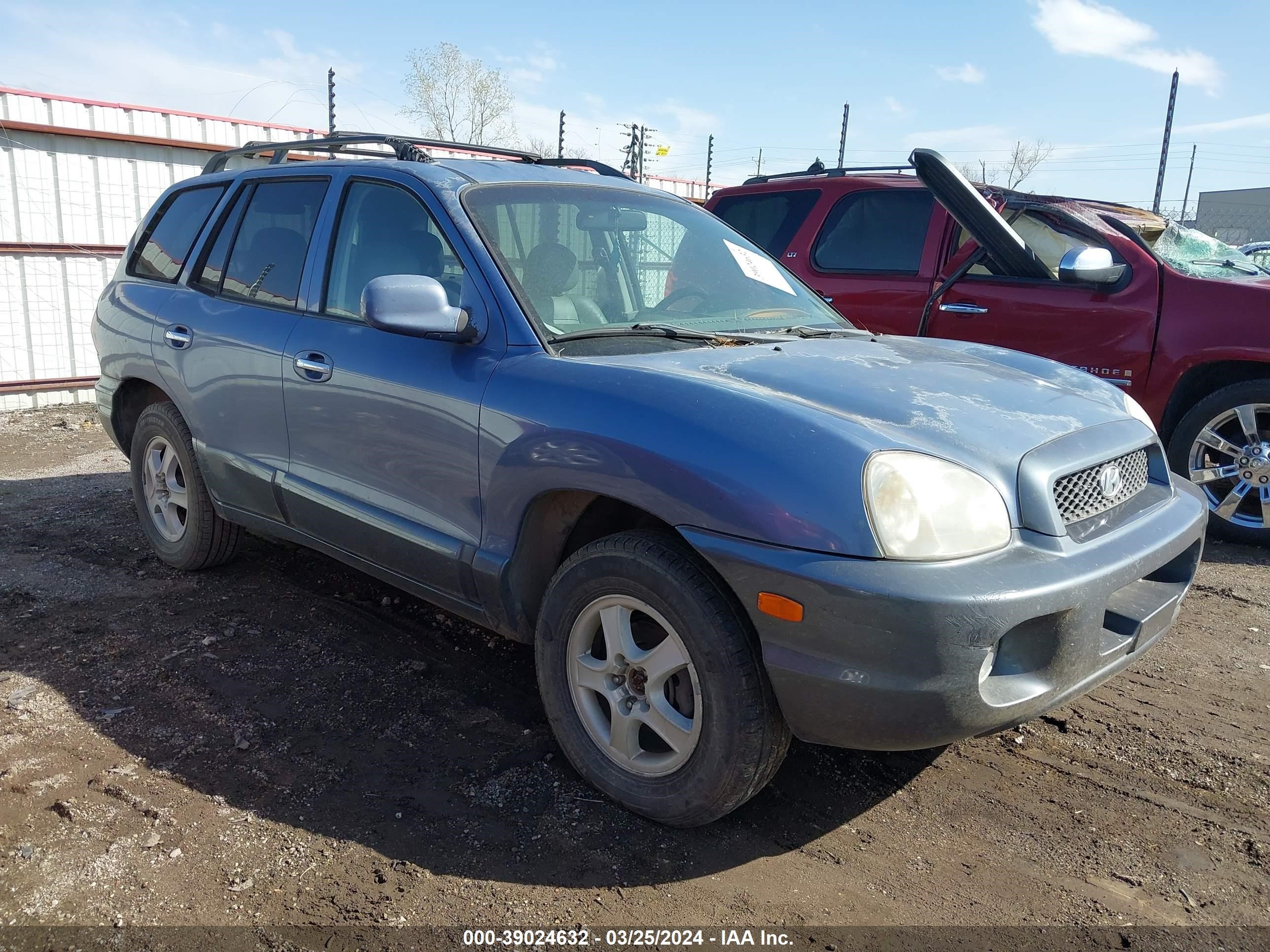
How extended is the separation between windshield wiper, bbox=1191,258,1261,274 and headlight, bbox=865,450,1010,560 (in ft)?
14.4

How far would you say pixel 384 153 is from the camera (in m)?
4.45

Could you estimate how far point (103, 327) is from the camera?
16.3 feet

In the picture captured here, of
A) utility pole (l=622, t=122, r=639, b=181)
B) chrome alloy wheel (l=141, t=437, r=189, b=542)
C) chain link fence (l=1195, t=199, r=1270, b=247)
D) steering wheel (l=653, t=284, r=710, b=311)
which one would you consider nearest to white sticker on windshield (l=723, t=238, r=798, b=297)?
steering wheel (l=653, t=284, r=710, b=311)

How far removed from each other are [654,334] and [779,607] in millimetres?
1214

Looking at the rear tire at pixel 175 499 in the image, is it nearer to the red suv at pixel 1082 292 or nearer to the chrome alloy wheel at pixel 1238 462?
the red suv at pixel 1082 292

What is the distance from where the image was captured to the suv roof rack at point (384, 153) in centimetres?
404

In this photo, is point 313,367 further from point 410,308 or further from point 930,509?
point 930,509

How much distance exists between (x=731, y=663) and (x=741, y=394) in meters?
0.71

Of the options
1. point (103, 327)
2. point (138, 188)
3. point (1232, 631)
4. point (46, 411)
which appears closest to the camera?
point (1232, 631)

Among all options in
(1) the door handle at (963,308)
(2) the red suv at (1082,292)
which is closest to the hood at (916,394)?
(2) the red suv at (1082,292)

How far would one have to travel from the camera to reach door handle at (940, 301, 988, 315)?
19.2ft

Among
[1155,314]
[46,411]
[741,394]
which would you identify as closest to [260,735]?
[741,394]

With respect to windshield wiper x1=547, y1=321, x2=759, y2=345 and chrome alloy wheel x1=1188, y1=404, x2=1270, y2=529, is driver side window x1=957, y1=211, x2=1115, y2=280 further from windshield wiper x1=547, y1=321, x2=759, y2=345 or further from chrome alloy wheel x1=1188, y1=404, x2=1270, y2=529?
windshield wiper x1=547, y1=321, x2=759, y2=345

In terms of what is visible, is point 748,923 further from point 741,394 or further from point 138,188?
point 138,188
